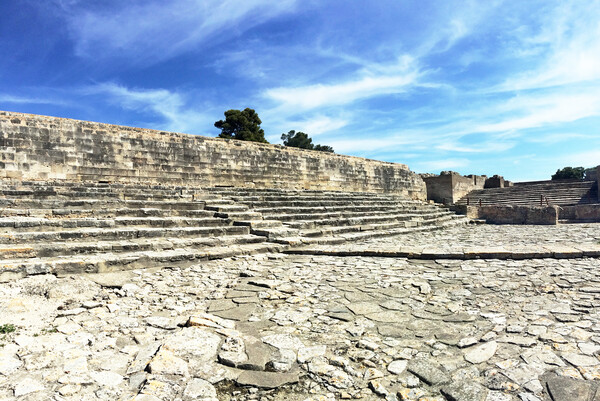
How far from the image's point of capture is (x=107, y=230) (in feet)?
19.3

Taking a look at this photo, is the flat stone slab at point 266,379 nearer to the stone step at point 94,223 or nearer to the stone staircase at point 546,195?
the stone step at point 94,223

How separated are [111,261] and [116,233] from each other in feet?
4.08

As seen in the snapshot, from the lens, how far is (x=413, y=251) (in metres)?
6.36

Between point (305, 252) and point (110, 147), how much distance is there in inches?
295

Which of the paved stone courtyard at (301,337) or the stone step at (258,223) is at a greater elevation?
the stone step at (258,223)

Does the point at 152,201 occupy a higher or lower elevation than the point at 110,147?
lower

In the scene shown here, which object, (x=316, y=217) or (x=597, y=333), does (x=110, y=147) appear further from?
(x=597, y=333)

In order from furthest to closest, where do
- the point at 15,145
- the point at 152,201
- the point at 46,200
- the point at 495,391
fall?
the point at 15,145 < the point at 152,201 < the point at 46,200 < the point at 495,391

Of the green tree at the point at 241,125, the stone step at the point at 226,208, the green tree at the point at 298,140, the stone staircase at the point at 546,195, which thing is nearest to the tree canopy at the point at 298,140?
the green tree at the point at 298,140

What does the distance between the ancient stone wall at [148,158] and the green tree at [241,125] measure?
14329 mm

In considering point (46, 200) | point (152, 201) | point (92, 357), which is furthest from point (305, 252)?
point (46, 200)

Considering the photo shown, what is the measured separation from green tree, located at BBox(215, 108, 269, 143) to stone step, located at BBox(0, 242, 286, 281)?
77.5 ft

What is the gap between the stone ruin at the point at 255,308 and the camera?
89.5 inches

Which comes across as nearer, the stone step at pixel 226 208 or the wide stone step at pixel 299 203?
the stone step at pixel 226 208
